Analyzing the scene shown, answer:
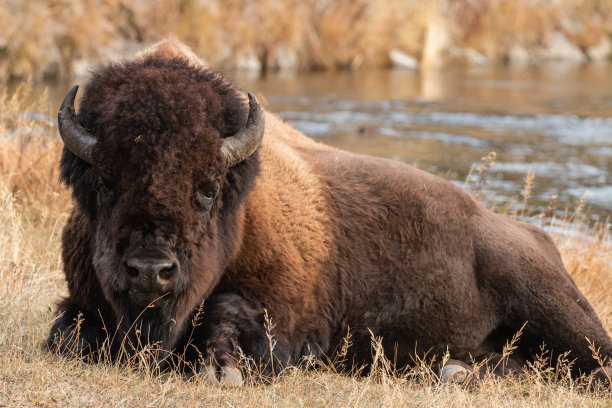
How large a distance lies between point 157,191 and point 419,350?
221cm

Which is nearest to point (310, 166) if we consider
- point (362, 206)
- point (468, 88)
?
point (362, 206)

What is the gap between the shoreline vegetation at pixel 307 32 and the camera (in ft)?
72.2

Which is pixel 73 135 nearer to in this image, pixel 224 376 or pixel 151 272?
pixel 151 272

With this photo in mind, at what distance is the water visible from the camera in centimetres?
1333

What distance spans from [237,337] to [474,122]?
15668 millimetres

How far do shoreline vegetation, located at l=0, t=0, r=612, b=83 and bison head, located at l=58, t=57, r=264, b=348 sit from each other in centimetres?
1286

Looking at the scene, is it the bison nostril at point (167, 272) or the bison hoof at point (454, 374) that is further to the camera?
the bison hoof at point (454, 374)

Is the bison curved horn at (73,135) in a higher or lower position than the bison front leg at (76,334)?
higher

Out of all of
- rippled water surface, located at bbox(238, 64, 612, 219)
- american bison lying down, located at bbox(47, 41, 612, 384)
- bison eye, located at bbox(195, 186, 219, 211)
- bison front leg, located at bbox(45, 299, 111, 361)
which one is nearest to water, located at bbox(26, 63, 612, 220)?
rippled water surface, located at bbox(238, 64, 612, 219)

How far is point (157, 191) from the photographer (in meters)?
4.00

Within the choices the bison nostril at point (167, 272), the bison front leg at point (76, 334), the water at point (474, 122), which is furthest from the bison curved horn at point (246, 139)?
the water at point (474, 122)

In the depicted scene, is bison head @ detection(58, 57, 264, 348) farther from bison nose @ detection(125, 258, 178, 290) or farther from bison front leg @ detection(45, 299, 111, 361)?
bison front leg @ detection(45, 299, 111, 361)

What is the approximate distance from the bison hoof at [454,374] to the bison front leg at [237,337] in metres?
1.06

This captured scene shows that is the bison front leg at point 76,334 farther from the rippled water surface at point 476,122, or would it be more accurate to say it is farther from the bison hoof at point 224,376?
the rippled water surface at point 476,122
